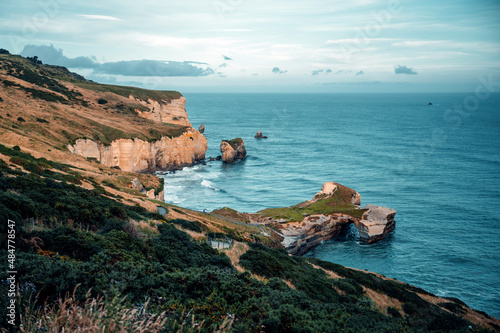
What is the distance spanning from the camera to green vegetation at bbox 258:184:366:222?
54.0m

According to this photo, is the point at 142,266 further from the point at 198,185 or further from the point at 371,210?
the point at 198,185

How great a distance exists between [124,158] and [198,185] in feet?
56.6

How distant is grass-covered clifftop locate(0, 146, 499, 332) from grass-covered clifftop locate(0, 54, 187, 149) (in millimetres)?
27944

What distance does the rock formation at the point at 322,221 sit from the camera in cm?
5006

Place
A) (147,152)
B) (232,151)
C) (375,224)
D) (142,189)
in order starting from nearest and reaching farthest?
(142,189), (375,224), (147,152), (232,151)

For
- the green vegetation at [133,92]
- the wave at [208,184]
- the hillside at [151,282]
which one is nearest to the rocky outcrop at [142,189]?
the hillside at [151,282]

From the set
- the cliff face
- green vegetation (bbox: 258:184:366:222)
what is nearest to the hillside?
the cliff face

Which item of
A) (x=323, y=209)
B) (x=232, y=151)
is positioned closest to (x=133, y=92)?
(x=232, y=151)

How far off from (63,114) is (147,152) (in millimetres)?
18368

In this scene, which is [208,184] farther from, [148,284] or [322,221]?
[148,284]

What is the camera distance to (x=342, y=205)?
58.3 m

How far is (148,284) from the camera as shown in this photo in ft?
32.7

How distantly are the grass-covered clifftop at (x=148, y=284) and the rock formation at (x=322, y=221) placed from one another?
28.2m

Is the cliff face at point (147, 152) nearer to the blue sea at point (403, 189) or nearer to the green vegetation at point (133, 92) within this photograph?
the blue sea at point (403, 189)
